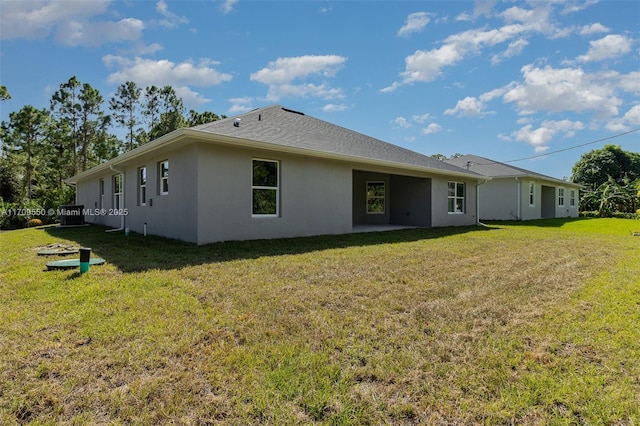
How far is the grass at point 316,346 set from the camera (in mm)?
2100

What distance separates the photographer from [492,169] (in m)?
22.3

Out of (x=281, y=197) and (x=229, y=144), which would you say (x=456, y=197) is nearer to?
(x=281, y=197)

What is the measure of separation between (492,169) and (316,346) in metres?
23.1

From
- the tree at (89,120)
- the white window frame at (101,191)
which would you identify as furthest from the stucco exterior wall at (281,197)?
the tree at (89,120)

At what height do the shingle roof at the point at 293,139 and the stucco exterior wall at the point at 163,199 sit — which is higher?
the shingle roof at the point at 293,139

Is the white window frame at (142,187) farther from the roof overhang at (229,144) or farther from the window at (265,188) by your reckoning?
the window at (265,188)

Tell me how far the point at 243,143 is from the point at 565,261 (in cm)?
771

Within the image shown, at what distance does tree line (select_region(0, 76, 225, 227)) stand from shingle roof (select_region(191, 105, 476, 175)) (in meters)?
19.6

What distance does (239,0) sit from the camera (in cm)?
969

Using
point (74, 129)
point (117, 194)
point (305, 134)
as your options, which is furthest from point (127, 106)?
point (305, 134)

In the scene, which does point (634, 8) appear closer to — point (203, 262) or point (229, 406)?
point (203, 262)

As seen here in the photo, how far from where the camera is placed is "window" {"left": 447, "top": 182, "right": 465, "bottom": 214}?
1576cm

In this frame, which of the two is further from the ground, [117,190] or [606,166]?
[606,166]

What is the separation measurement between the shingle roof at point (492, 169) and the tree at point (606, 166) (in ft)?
57.1
